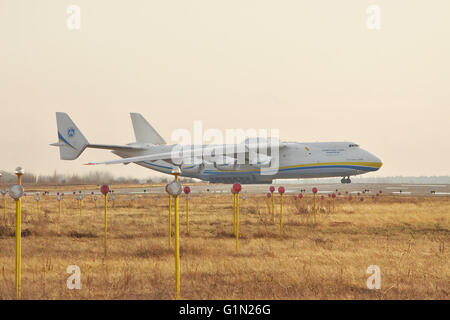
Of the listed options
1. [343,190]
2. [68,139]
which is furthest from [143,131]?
[343,190]

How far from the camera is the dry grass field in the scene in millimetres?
10438

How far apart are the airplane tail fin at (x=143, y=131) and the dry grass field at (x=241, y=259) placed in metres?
40.6

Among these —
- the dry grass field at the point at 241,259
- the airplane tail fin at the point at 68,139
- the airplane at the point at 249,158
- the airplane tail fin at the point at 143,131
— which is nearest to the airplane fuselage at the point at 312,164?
the airplane at the point at 249,158

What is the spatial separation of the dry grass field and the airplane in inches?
1128

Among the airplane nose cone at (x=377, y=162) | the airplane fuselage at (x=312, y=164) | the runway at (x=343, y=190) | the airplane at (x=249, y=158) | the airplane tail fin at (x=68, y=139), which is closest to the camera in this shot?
the runway at (x=343, y=190)

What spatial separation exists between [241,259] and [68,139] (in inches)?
1830

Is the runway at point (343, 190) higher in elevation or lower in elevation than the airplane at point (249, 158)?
lower

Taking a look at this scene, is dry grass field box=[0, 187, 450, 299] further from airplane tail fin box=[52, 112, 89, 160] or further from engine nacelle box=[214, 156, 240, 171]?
airplane tail fin box=[52, 112, 89, 160]

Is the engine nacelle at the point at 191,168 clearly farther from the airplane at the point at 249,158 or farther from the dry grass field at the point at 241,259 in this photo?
the dry grass field at the point at 241,259

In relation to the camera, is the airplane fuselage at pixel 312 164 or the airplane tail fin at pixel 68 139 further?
the airplane tail fin at pixel 68 139

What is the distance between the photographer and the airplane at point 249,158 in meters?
54.3

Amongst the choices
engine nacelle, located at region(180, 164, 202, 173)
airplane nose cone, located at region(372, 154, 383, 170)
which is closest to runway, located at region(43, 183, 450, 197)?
engine nacelle, located at region(180, 164, 202, 173)

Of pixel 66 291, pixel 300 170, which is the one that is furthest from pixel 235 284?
pixel 300 170

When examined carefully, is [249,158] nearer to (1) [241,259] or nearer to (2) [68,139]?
(2) [68,139]
